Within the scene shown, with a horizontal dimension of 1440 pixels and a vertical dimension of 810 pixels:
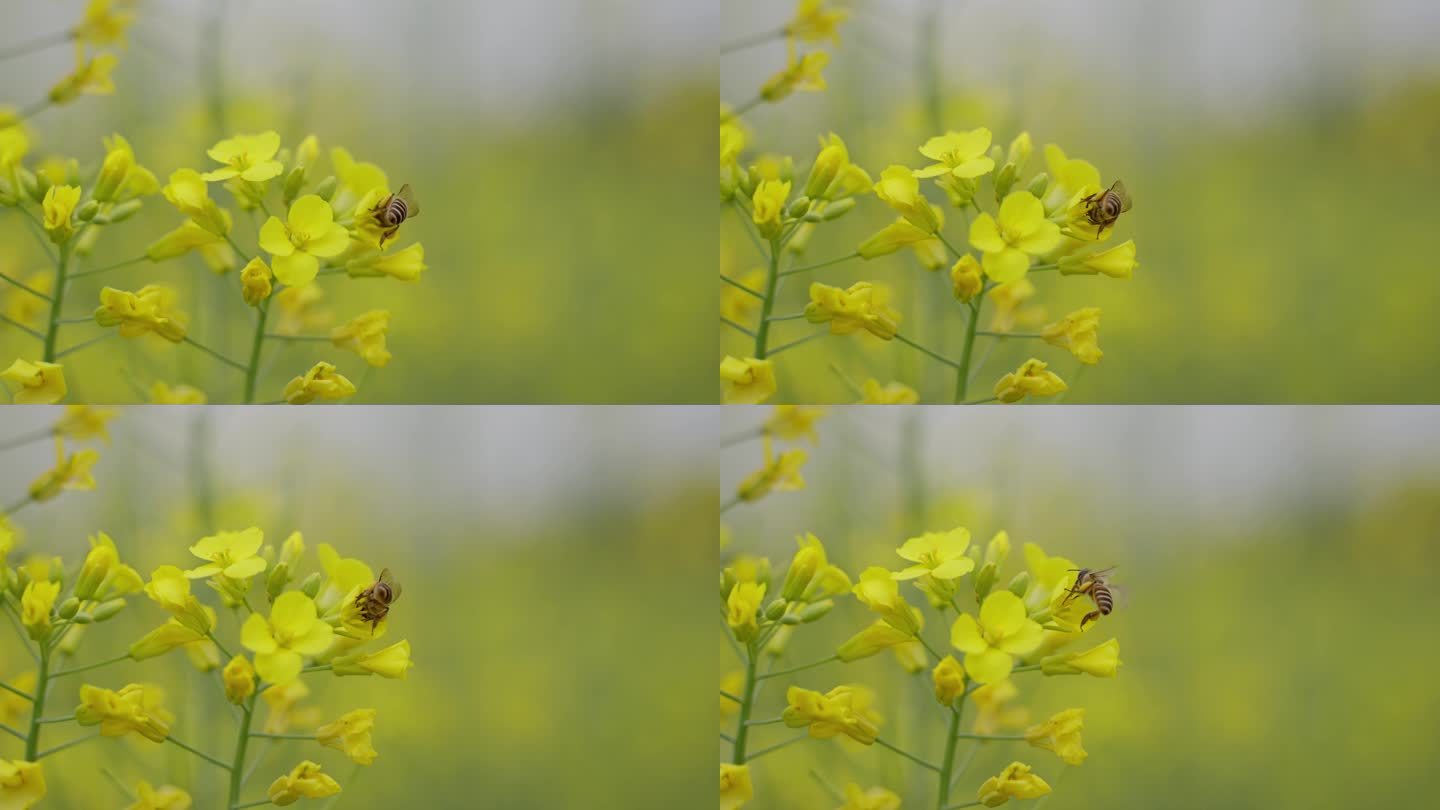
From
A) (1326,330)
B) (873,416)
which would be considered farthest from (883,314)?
(1326,330)

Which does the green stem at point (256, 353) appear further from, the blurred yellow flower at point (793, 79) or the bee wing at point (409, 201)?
the blurred yellow flower at point (793, 79)

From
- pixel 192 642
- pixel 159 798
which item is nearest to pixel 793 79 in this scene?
pixel 192 642

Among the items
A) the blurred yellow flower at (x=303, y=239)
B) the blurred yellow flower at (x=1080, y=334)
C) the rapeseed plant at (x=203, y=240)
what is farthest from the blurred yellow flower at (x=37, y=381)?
the blurred yellow flower at (x=1080, y=334)

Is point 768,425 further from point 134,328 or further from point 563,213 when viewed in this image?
point 134,328

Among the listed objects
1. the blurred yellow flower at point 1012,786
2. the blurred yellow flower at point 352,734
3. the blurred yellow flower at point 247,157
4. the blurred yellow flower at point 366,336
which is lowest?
the blurred yellow flower at point 1012,786

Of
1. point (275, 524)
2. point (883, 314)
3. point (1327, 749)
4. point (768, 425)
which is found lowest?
point (1327, 749)

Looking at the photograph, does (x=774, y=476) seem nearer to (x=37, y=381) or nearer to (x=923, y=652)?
(x=923, y=652)

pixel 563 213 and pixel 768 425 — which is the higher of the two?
pixel 563 213

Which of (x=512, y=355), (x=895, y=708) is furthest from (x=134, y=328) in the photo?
(x=895, y=708)
